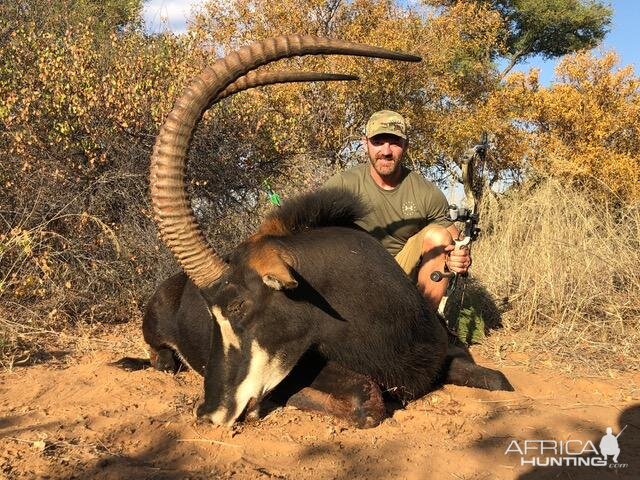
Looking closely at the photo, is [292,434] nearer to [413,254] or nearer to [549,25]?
[413,254]

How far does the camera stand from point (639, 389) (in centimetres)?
418

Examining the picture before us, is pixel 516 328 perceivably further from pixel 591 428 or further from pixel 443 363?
pixel 591 428

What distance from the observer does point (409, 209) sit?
209 inches

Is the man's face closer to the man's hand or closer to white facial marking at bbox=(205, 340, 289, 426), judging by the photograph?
the man's hand

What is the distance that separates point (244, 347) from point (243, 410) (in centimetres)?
34

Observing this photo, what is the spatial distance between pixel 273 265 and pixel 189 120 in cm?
89

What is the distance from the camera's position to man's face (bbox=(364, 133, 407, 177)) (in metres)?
5.17

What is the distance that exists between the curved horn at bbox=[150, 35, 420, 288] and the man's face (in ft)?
5.60

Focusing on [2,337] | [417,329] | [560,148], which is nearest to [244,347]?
[417,329]

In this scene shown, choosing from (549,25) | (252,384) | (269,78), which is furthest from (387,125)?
(549,25)

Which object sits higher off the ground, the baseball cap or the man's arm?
the baseball cap

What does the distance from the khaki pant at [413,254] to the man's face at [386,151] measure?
1.84 ft

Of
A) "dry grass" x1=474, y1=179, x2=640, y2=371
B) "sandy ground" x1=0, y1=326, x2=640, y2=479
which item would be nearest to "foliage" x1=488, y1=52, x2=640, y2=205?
"dry grass" x1=474, y1=179, x2=640, y2=371

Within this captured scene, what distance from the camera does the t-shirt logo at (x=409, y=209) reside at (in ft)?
17.4
